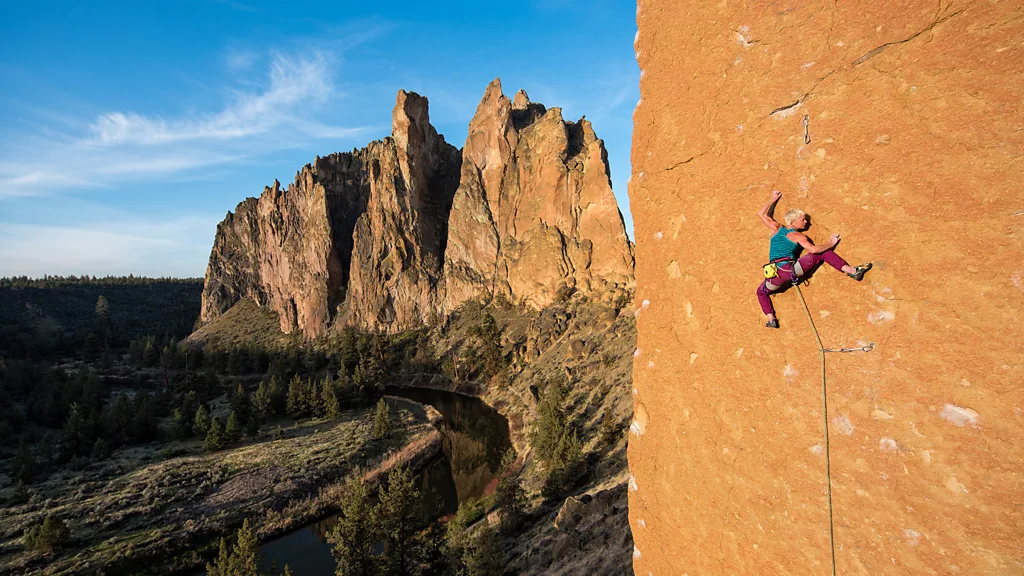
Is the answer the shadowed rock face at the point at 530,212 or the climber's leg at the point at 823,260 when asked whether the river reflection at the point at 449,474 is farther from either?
the shadowed rock face at the point at 530,212

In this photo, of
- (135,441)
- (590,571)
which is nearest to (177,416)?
(135,441)

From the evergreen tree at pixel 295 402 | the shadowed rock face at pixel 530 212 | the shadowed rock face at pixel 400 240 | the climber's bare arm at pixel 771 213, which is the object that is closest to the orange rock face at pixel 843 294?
the climber's bare arm at pixel 771 213

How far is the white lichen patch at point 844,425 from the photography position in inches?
127

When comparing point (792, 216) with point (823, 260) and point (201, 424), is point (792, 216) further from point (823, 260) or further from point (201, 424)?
point (201, 424)

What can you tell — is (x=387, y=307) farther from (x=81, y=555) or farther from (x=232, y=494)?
(x=81, y=555)

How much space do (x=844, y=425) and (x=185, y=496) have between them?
42.4m

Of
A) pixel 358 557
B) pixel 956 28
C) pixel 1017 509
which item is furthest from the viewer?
pixel 358 557

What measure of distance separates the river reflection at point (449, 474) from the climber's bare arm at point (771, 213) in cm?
2505

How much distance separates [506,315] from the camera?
90625mm

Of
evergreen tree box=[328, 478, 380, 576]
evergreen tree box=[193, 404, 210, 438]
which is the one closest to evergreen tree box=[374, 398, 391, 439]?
evergreen tree box=[193, 404, 210, 438]

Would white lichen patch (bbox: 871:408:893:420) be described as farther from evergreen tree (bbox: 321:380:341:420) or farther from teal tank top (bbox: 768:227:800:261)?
evergreen tree (bbox: 321:380:341:420)

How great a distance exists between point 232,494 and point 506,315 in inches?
2442

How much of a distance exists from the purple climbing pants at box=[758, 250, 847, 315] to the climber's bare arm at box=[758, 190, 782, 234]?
0.38m

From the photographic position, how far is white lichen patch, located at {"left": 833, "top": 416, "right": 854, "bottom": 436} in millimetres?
3217
